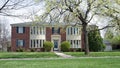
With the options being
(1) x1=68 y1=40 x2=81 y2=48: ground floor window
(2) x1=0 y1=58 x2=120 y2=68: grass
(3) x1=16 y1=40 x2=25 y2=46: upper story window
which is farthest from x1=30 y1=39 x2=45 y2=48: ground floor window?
(2) x1=0 y1=58 x2=120 y2=68: grass

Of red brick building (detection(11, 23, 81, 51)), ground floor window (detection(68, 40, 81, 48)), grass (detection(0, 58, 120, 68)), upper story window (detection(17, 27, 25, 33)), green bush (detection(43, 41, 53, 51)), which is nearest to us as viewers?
grass (detection(0, 58, 120, 68))

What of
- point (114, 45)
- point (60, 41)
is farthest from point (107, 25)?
point (114, 45)

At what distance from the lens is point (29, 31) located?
60.8 m

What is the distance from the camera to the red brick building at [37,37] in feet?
198

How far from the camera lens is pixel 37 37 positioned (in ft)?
200

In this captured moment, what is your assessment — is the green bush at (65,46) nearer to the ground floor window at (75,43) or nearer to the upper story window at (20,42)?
the ground floor window at (75,43)

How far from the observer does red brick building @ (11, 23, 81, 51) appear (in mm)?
60375

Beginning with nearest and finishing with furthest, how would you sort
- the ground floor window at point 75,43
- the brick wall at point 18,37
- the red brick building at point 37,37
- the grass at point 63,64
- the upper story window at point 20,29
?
the grass at point 63,64 < the brick wall at point 18,37 < the red brick building at point 37,37 < the upper story window at point 20,29 < the ground floor window at point 75,43

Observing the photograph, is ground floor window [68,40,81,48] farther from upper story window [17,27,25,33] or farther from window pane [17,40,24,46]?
upper story window [17,27,25,33]

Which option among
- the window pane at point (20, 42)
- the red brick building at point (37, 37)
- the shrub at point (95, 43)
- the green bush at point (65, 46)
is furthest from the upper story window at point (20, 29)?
the shrub at point (95, 43)

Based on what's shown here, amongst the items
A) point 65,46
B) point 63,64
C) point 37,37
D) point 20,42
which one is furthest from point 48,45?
point 63,64

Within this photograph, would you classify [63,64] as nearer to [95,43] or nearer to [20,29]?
[95,43]

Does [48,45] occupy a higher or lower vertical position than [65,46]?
higher

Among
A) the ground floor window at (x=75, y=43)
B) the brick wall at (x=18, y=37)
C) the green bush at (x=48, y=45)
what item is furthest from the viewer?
the ground floor window at (x=75, y=43)
